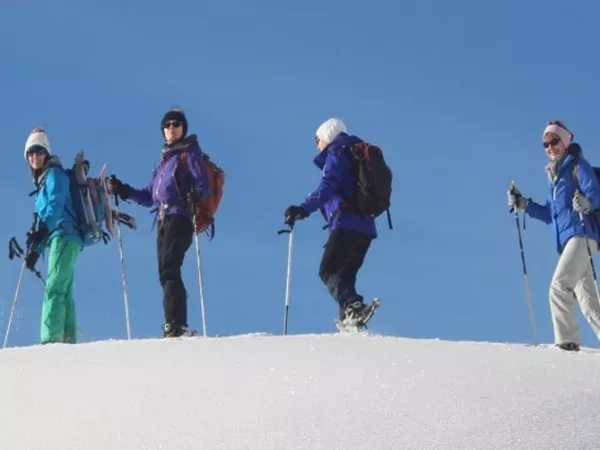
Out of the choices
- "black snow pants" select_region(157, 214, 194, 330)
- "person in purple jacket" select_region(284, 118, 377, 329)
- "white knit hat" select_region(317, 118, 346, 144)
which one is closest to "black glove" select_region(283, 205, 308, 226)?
"person in purple jacket" select_region(284, 118, 377, 329)

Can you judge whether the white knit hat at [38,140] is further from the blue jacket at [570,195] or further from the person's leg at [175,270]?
the blue jacket at [570,195]

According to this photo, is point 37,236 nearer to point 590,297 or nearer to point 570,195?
point 570,195

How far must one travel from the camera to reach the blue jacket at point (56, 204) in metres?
10.7

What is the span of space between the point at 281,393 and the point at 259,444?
0.90 metres

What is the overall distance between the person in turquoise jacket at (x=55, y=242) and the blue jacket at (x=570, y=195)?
13.9ft

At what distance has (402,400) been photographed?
664 cm

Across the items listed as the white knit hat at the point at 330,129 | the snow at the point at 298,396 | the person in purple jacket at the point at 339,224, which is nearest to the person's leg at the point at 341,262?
the person in purple jacket at the point at 339,224

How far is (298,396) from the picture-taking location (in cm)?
674

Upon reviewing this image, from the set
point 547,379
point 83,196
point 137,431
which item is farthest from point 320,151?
point 137,431

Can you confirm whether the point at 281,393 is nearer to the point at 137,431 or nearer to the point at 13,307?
the point at 137,431

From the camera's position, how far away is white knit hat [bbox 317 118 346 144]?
10.1 metres

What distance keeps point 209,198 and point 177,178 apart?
0.34 meters

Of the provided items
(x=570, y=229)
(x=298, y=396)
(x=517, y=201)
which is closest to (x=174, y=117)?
(x=517, y=201)

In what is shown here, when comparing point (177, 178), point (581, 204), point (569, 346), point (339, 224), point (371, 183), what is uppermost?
point (177, 178)
